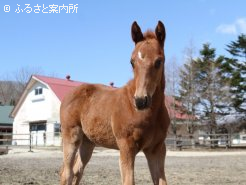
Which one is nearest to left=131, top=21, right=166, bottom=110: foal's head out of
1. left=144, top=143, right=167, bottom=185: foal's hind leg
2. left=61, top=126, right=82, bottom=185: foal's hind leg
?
left=144, top=143, right=167, bottom=185: foal's hind leg

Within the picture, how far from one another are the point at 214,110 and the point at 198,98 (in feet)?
6.46

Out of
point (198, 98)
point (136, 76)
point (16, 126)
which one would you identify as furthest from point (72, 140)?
point (16, 126)

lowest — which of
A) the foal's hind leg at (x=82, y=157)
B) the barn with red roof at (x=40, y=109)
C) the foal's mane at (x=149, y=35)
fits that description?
the foal's hind leg at (x=82, y=157)

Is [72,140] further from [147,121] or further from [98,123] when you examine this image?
[147,121]

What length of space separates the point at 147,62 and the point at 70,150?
8.05 feet

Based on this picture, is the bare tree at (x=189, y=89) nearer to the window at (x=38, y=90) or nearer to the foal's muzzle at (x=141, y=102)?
the window at (x=38, y=90)

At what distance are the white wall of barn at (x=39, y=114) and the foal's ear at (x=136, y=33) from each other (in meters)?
35.9

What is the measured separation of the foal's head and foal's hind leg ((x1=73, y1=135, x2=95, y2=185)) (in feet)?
7.65

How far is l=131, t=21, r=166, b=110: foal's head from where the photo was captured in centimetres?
405

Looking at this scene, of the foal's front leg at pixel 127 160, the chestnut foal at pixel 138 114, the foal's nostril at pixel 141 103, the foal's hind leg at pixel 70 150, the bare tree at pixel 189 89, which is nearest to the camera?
the foal's nostril at pixel 141 103

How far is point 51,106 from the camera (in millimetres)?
43469

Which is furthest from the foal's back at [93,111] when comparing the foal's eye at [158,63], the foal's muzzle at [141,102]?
the foal's muzzle at [141,102]

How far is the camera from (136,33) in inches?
189

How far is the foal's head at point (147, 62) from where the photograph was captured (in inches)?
159
